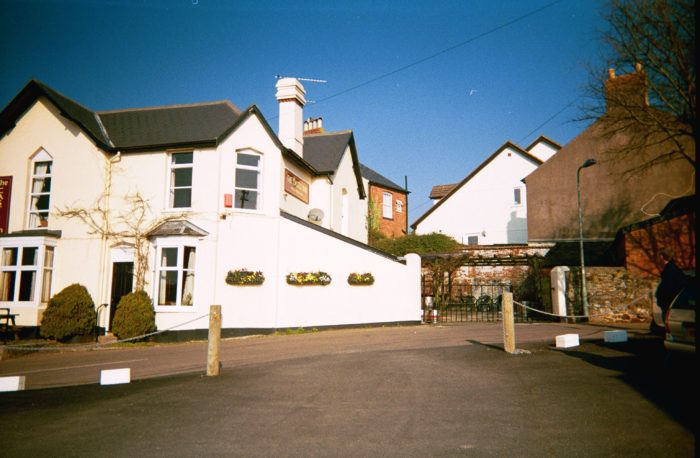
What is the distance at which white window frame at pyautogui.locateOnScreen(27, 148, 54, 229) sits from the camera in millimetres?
18031

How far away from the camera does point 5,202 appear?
18031mm

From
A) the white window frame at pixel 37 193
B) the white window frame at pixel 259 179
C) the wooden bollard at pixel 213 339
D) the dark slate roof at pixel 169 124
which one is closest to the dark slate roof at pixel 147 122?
the dark slate roof at pixel 169 124

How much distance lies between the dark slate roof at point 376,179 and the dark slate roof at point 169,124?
19.2 m

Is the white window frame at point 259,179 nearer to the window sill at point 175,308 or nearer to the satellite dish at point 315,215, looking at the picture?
the window sill at point 175,308

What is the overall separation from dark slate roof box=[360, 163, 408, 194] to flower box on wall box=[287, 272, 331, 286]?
2070 centimetres

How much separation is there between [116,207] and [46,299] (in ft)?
13.5

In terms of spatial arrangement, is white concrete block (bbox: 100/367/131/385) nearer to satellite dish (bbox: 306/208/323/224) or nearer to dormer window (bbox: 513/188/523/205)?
satellite dish (bbox: 306/208/323/224)

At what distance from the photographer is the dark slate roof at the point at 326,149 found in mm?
23484

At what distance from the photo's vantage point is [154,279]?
641 inches

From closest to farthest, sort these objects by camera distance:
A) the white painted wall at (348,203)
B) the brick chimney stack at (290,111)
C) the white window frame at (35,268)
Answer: the white window frame at (35,268)
the brick chimney stack at (290,111)
the white painted wall at (348,203)

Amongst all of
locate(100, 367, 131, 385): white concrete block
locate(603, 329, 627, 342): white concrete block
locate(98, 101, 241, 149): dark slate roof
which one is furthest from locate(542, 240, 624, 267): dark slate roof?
locate(100, 367, 131, 385): white concrete block

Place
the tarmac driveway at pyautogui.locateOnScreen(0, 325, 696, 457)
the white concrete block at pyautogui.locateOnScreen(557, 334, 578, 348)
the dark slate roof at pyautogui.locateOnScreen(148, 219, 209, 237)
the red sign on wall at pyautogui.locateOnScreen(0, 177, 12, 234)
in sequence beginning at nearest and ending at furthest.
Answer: the tarmac driveway at pyautogui.locateOnScreen(0, 325, 696, 457) → the white concrete block at pyautogui.locateOnScreen(557, 334, 578, 348) → the dark slate roof at pyautogui.locateOnScreen(148, 219, 209, 237) → the red sign on wall at pyautogui.locateOnScreen(0, 177, 12, 234)

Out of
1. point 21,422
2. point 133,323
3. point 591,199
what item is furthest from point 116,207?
point 591,199

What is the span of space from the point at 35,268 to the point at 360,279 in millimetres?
11542
